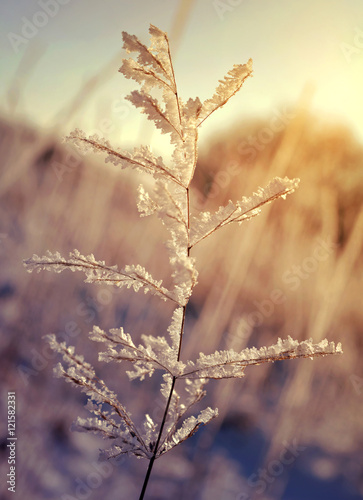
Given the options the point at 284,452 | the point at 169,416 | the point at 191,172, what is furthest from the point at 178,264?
the point at 284,452

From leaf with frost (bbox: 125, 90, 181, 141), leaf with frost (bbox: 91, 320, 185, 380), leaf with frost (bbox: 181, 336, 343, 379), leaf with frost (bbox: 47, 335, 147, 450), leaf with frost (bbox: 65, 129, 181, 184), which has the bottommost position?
leaf with frost (bbox: 47, 335, 147, 450)

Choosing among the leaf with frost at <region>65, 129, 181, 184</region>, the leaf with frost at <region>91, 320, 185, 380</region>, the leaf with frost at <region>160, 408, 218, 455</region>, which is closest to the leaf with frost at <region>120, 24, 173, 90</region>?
the leaf with frost at <region>65, 129, 181, 184</region>

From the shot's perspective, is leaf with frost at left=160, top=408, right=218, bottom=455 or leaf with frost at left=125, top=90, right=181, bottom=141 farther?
leaf with frost at left=160, top=408, right=218, bottom=455

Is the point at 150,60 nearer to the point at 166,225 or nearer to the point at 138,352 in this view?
the point at 166,225

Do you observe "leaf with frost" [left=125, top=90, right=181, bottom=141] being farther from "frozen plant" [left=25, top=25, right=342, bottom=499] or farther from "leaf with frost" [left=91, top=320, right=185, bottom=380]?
"leaf with frost" [left=91, top=320, right=185, bottom=380]

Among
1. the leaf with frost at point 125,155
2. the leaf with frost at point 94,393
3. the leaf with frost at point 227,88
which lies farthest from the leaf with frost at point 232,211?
the leaf with frost at point 94,393

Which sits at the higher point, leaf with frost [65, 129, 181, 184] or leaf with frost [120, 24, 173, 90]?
leaf with frost [120, 24, 173, 90]

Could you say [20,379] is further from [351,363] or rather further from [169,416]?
[351,363]

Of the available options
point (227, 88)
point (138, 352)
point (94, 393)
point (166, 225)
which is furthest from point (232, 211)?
point (94, 393)
